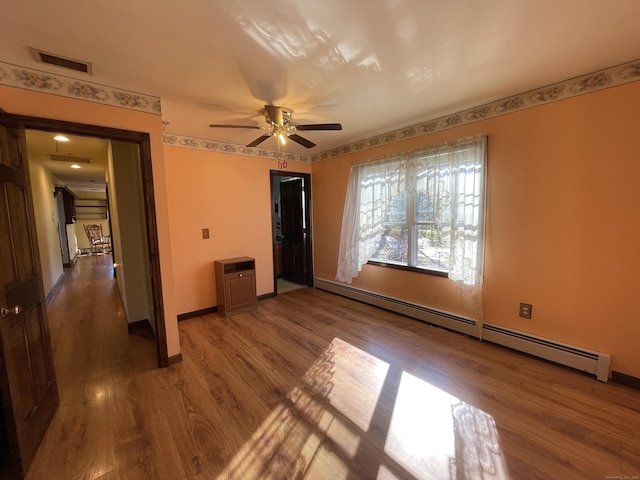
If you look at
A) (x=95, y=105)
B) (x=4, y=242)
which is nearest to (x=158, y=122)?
(x=95, y=105)

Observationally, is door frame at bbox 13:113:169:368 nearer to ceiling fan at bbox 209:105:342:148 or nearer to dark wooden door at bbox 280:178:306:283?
ceiling fan at bbox 209:105:342:148

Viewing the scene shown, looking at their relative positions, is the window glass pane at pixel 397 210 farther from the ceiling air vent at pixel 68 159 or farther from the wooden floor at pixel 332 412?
the ceiling air vent at pixel 68 159

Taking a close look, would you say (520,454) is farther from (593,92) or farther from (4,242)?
(4,242)

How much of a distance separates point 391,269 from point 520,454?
92.2 inches

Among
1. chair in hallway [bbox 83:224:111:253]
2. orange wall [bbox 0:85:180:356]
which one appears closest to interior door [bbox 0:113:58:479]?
orange wall [bbox 0:85:180:356]

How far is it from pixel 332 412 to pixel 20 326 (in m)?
2.04

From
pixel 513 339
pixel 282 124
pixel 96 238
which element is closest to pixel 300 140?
pixel 282 124

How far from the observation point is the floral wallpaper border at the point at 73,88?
5.94ft

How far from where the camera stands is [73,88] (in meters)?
2.00

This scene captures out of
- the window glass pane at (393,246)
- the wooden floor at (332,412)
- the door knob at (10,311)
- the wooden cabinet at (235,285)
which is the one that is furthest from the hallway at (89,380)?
the window glass pane at (393,246)

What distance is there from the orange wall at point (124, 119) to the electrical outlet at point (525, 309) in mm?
3386

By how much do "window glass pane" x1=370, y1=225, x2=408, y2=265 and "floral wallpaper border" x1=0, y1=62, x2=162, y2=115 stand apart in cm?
296

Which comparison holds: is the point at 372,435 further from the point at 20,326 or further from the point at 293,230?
the point at 293,230

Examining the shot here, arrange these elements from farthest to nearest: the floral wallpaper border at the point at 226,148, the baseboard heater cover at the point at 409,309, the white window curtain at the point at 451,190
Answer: the floral wallpaper border at the point at 226,148, the baseboard heater cover at the point at 409,309, the white window curtain at the point at 451,190
